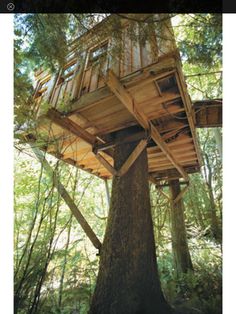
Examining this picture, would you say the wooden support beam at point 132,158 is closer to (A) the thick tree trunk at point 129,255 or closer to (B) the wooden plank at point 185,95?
(A) the thick tree trunk at point 129,255

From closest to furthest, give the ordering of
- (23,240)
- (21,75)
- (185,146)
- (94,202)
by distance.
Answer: (21,75)
(23,240)
(185,146)
(94,202)

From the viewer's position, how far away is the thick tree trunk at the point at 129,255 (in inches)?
51.1

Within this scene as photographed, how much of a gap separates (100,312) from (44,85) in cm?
216

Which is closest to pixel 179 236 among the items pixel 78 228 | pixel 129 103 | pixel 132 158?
pixel 78 228

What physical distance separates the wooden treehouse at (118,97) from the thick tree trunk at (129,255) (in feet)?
0.57

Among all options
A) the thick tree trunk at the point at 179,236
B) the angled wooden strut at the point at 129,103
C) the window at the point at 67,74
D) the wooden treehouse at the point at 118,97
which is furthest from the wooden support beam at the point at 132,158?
the thick tree trunk at the point at 179,236

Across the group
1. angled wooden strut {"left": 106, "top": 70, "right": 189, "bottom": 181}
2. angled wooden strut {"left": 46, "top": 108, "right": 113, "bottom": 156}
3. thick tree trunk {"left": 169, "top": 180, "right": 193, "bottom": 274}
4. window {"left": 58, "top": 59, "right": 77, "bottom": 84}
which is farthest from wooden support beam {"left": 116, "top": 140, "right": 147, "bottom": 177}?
thick tree trunk {"left": 169, "top": 180, "right": 193, "bottom": 274}

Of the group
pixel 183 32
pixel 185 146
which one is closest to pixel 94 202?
pixel 185 146

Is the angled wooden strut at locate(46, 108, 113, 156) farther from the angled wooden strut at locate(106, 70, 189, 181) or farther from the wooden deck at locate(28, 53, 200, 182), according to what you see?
the angled wooden strut at locate(106, 70, 189, 181)

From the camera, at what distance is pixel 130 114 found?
5.84 ft

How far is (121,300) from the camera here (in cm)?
128

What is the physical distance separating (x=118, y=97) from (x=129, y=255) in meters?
1.21
